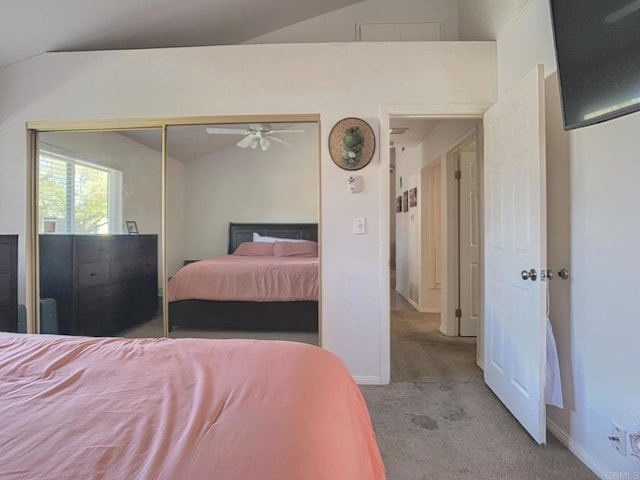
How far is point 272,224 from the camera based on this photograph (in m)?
3.17

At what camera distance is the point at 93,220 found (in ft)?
10.2

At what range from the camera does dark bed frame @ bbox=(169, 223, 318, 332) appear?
119 inches

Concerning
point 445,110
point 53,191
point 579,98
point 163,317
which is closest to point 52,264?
point 53,191

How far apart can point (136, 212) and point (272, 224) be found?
1.17 metres

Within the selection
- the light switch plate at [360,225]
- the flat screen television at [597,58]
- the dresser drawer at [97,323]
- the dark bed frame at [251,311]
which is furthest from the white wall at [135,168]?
the flat screen television at [597,58]

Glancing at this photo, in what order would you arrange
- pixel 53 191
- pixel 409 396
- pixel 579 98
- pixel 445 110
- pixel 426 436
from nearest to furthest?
pixel 579 98
pixel 426 436
pixel 409 396
pixel 445 110
pixel 53 191

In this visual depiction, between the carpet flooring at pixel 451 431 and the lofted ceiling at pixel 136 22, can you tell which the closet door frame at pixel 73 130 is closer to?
the lofted ceiling at pixel 136 22

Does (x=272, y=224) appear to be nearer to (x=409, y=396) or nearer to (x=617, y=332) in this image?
(x=409, y=396)

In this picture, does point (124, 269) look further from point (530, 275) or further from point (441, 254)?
point (441, 254)

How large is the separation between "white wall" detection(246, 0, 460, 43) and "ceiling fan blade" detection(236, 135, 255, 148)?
1.10 m

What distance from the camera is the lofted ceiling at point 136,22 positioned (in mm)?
2490

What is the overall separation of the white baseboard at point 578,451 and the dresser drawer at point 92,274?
3607mm

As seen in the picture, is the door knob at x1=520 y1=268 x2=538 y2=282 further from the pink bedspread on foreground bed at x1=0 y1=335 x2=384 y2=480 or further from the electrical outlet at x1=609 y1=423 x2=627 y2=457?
the pink bedspread on foreground bed at x1=0 y1=335 x2=384 y2=480

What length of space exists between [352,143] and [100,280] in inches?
102
